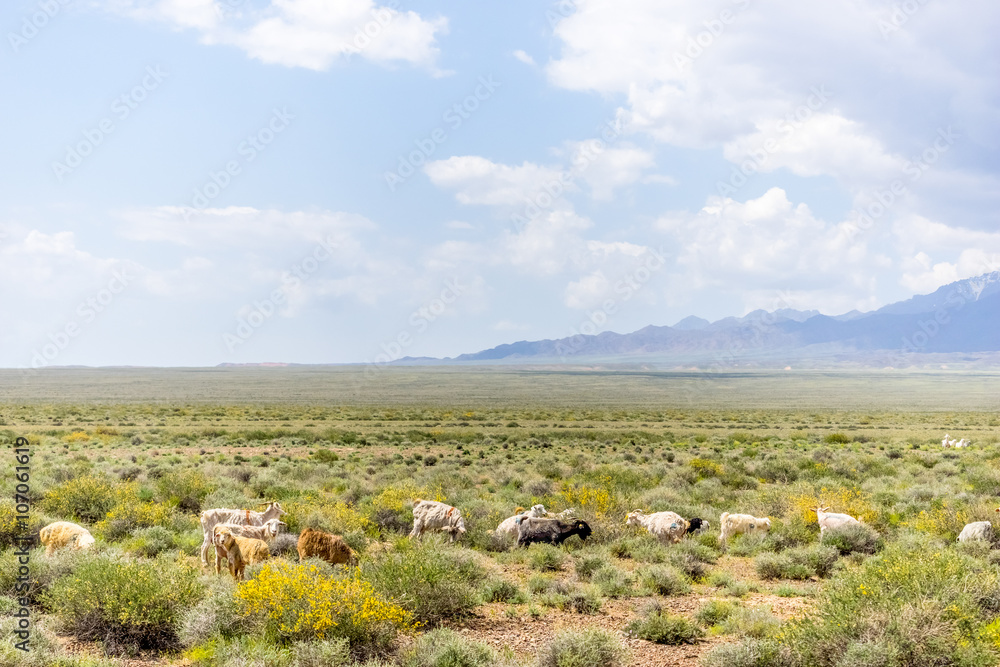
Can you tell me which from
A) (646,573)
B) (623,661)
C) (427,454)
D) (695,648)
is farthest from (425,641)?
(427,454)

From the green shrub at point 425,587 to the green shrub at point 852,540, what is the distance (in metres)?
7.08

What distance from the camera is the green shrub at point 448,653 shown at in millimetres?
6832

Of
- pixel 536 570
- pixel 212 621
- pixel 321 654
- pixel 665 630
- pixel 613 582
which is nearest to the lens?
pixel 321 654

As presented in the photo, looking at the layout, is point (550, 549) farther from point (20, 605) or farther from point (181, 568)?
point (20, 605)

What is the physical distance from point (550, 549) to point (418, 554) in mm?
3223

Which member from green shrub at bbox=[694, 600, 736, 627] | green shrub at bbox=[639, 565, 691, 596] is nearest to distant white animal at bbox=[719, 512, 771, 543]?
green shrub at bbox=[639, 565, 691, 596]

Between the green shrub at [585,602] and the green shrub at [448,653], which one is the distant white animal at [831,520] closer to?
the green shrub at [585,602]

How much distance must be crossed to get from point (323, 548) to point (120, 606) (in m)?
3.16

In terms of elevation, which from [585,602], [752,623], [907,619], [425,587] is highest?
[907,619]

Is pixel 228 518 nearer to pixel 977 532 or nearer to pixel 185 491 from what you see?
pixel 185 491

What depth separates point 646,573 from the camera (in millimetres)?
10281

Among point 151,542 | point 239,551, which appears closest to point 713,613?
point 239,551

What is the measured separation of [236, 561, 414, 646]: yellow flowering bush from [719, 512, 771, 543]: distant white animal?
803 cm

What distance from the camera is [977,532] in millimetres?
11555
